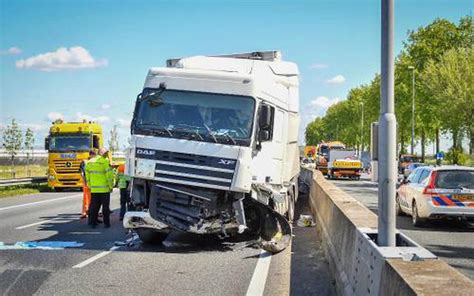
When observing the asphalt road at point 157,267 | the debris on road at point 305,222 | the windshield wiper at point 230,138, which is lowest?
the asphalt road at point 157,267

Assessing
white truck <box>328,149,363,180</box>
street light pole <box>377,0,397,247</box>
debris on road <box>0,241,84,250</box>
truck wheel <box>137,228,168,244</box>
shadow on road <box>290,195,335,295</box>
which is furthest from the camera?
white truck <box>328,149,363,180</box>

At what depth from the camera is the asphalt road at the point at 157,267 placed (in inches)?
313

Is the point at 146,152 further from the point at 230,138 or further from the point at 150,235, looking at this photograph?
the point at 150,235

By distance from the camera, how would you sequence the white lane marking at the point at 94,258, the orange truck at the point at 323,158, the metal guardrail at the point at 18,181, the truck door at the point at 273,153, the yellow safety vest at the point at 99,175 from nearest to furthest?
1. the white lane marking at the point at 94,258
2. the truck door at the point at 273,153
3. the yellow safety vest at the point at 99,175
4. the metal guardrail at the point at 18,181
5. the orange truck at the point at 323,158

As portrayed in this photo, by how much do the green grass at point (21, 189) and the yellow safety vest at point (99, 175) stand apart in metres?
12.7

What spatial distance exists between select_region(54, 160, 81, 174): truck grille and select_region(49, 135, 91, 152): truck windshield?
1.77 feet

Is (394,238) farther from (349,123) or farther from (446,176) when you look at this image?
(349,123)

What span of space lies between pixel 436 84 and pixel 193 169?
34.9 metres

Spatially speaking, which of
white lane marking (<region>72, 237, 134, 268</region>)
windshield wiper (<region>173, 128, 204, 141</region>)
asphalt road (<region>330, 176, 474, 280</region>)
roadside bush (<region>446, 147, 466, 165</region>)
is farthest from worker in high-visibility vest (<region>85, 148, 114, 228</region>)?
roadside bush (<region>446, 147, 466, 165</region>)

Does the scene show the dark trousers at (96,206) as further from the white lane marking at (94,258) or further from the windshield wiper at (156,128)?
the windshield wiper at (156,128)

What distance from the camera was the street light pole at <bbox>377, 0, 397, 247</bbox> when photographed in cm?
658

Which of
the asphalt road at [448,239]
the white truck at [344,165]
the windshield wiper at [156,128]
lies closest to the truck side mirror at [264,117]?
the windshield wiper at [156,128]

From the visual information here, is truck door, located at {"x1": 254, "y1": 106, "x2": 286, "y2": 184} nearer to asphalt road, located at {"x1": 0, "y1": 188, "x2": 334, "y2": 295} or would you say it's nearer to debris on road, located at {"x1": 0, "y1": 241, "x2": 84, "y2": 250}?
asphalt road, located at {"x1": 0, "y1": 188, "x2": 334, "y2": 295}

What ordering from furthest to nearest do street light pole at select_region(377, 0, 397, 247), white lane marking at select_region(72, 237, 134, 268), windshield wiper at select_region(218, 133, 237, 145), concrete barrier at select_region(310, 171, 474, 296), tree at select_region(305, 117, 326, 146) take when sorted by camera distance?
tree at select_region(305, 117, 326, 146) < windshield wiper at select_region(218, 133, 237, 145) < white lane marking at select_region(72, 237, 134, 268) < street light pole at select_region(377, 0, 397, 247) < concrete barrier at select_region(310, 171, 474, 296)
